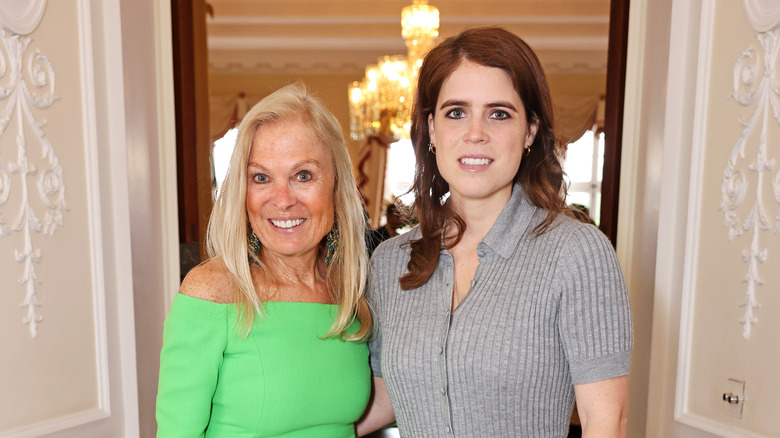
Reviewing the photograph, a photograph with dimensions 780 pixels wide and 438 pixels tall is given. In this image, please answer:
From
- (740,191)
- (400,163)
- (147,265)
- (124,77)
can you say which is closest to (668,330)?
(740,191)

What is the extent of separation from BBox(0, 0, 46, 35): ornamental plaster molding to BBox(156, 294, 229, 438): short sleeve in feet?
3.61

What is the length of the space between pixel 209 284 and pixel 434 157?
2.11 ft

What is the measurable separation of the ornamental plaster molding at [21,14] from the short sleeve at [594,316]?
1.71m

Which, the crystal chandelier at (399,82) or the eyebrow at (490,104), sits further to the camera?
the crystal chandelier at (399,82)

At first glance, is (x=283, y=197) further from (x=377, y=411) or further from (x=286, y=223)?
(x=377, y=411)

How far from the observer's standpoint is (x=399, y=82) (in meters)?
6.14

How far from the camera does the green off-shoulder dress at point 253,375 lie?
143 cm

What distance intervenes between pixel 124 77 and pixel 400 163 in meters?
7.39

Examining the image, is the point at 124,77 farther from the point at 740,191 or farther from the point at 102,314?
the point at 740,191

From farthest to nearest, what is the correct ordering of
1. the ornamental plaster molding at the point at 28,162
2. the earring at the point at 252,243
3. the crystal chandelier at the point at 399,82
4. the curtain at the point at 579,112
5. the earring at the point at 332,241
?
the curtain at the point at 579,112, the crystal chandelier at the point at 399,82, the ornamental plaster molding at the point at 28,162, the earring at the point at 332,241, the earring at the point at 252,243

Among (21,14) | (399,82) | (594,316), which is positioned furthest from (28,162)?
(399,82)

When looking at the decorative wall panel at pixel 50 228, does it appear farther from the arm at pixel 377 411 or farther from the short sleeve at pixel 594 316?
the short sleeve at pixel 594 316

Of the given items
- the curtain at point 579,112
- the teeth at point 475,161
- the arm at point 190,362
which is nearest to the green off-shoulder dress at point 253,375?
the arm at point 190,362

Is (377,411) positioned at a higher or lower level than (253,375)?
lower
